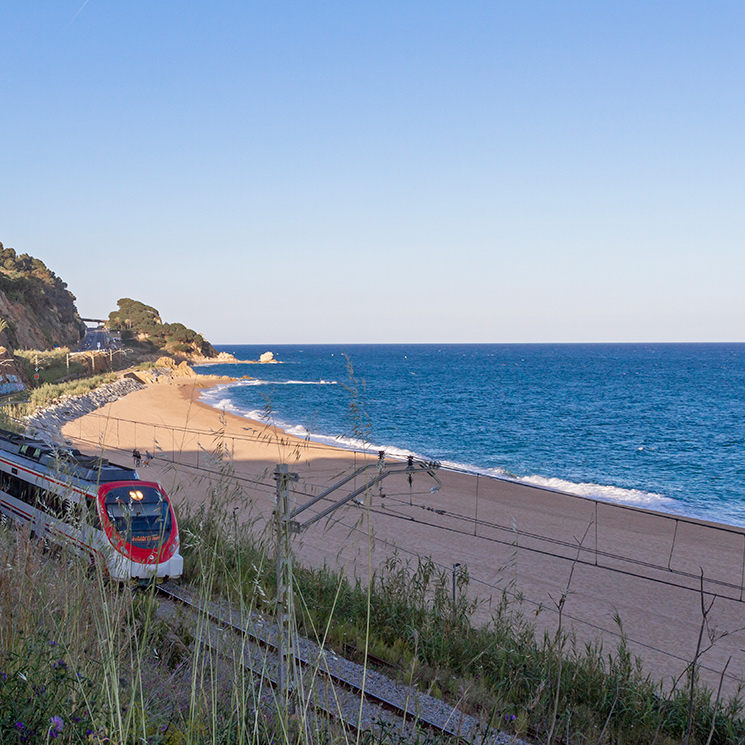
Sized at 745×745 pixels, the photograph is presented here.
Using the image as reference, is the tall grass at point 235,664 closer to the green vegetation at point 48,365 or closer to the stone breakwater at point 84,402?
the stone breakwater at point 84,402

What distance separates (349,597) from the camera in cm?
957

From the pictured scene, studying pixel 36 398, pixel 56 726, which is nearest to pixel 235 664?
pixel 56 726

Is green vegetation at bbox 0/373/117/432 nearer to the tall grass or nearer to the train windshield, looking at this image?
the train windshield

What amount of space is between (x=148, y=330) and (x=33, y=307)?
65.8m

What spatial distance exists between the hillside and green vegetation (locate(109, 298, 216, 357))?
24646mm

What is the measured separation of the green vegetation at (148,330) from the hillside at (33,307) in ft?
80.9

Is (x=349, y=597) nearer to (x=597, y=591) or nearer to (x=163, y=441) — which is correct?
(x=597, y=591)

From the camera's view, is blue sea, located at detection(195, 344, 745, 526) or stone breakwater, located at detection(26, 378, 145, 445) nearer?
blue sea, located at detection(195, 344, 745, 526)

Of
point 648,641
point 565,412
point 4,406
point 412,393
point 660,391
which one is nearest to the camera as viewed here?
point 648,641

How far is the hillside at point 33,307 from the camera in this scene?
5325 cm

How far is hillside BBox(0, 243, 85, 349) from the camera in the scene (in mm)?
53250

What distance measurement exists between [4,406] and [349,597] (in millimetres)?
22510

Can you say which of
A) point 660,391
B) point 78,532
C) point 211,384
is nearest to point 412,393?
point 211,384

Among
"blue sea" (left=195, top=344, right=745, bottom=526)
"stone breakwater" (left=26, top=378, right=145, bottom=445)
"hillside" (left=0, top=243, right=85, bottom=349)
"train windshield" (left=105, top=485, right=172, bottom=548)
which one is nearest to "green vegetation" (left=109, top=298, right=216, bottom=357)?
"hillside" (left=0, top=243, right=85, bottom=349)
